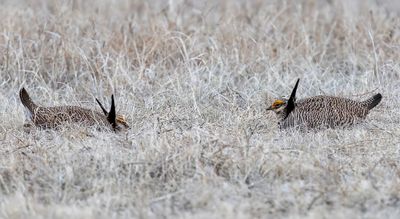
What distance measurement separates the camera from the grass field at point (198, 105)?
12.2 feet

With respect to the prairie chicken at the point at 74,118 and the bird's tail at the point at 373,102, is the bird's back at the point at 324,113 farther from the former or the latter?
the prairie chicken at the point at 74,118

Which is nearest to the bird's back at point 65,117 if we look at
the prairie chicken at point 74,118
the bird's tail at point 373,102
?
the prairie chicken at point 74,118

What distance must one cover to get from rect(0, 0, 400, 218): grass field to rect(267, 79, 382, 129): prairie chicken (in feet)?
0.29

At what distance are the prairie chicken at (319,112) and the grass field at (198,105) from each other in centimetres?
9

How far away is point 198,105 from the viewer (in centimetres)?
585

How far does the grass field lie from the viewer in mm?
3725

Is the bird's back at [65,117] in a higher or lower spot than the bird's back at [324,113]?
lower

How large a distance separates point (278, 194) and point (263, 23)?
3.92 metres

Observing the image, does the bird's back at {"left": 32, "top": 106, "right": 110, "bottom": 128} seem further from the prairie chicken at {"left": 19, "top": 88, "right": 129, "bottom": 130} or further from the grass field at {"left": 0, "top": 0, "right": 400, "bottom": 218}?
the grass field at {"left": 0, "top": 0, "right": 400, "bottom": 218}

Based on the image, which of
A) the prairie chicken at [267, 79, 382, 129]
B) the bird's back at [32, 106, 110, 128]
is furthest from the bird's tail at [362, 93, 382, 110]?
the bird's back at [32, 106, 110, 128]

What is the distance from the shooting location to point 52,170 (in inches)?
159

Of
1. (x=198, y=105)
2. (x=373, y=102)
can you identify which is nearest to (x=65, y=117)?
(x=198, y=105)

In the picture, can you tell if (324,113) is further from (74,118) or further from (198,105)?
(74,118)

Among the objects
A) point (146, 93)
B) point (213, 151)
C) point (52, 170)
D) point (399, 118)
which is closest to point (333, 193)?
point (213, 151)
